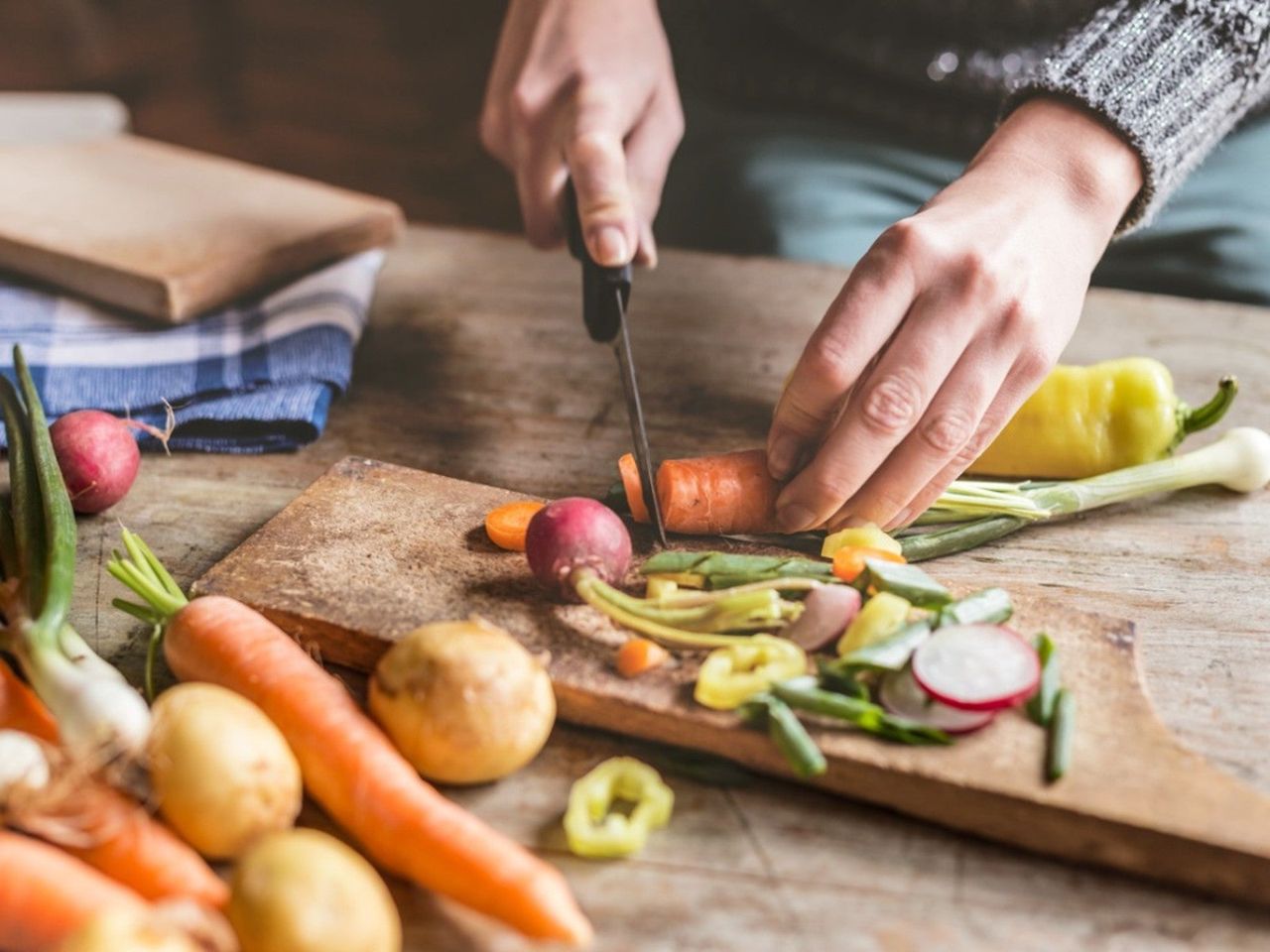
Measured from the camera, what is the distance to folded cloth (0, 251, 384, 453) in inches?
75.9

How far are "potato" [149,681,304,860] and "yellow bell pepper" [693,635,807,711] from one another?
1.40 feet

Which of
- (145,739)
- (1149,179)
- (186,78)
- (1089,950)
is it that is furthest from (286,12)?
(1089,950)

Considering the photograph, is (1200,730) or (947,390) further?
(947,390)

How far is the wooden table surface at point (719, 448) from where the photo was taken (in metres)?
1.11

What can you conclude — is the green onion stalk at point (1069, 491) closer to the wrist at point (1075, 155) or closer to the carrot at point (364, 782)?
the wrist at point (1075, 155)

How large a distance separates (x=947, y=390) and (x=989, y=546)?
0.27 meters

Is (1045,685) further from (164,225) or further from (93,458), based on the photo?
(164,225)

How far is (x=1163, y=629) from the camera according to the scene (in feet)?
4.94

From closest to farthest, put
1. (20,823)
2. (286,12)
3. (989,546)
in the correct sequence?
(20,823)
(989,546)
(286,12)

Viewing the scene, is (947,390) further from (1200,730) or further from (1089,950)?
(1089,950)

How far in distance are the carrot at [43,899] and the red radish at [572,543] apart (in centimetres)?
57

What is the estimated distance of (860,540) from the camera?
1.51 meters

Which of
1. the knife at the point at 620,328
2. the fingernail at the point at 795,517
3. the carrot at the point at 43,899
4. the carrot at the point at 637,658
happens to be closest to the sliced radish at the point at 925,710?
the carrot at the point at 637,658

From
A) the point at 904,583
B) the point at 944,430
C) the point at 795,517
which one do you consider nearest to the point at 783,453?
the point at 795,517
